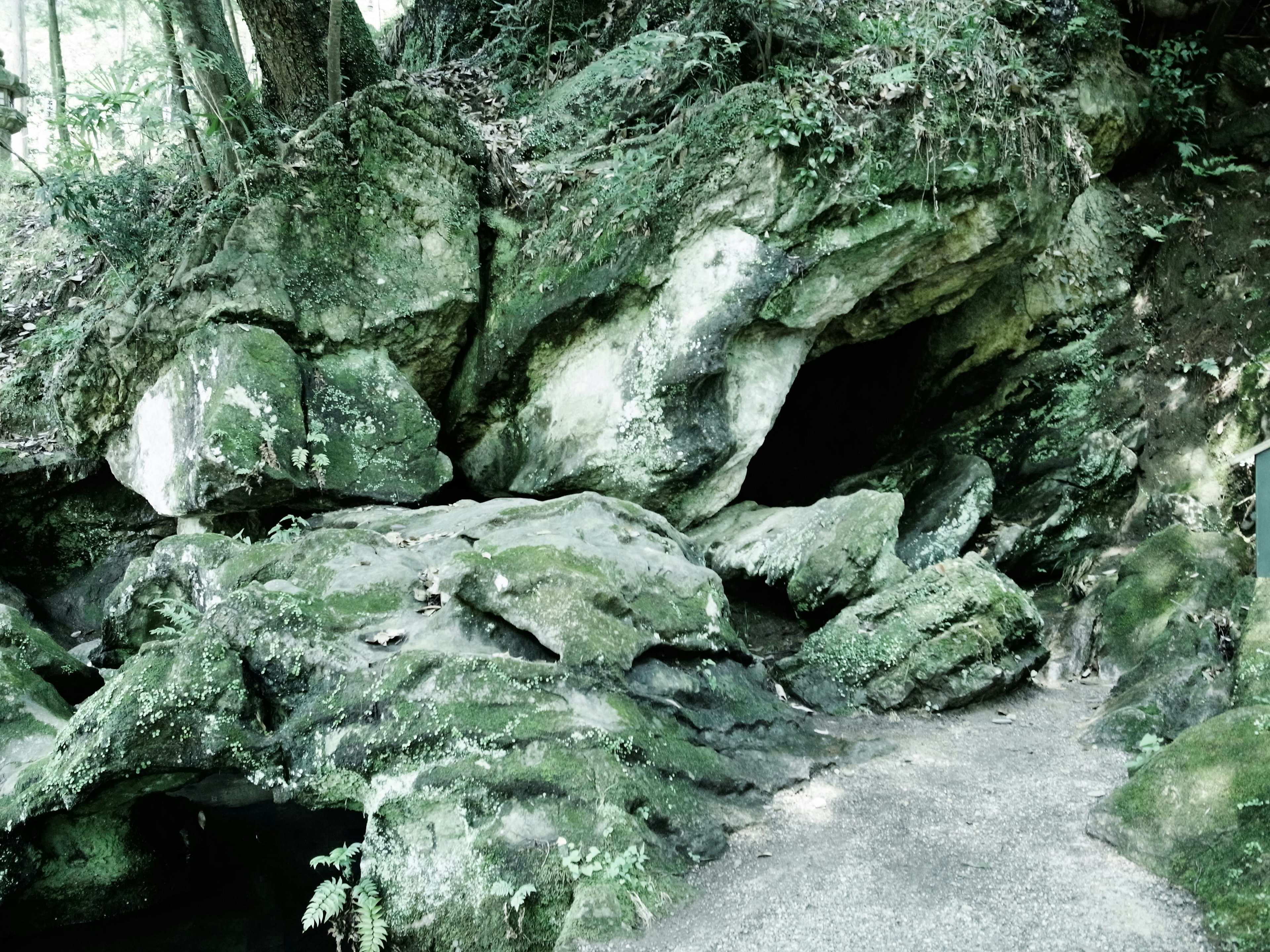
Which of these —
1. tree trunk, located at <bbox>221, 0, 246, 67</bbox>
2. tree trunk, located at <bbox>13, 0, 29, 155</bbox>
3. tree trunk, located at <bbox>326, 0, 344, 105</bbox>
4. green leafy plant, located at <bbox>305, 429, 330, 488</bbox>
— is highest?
tree trunk, located at <bbox>13, 0, 29, 155</bbox>

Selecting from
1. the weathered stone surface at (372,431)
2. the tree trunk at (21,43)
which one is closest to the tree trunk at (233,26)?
the weathered stone surface at (372,431)

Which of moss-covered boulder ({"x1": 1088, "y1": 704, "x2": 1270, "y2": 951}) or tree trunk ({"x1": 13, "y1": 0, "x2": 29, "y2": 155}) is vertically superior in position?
tree trunk ({"x1": 13, "y1": 0, "x2": 29, "y2": 155})

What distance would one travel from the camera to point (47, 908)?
17.8ft

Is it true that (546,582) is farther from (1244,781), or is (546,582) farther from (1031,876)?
(1244,781)

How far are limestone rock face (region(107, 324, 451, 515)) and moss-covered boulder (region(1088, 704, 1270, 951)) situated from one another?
225 inches

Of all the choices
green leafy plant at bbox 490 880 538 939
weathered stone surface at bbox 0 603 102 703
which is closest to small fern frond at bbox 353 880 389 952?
green leafy plant at bbox 490 880 538 939

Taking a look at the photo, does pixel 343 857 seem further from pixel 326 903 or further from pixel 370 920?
pixel 370 920

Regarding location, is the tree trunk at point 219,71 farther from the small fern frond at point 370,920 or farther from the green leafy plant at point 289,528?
the small fern frond at point 370,920

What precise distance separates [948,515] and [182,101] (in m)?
8.28

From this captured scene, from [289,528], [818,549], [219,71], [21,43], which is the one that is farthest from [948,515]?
[21,43]

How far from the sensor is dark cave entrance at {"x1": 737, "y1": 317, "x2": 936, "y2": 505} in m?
10.7

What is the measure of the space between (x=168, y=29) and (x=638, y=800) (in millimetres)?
8473

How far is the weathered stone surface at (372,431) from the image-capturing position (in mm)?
7699

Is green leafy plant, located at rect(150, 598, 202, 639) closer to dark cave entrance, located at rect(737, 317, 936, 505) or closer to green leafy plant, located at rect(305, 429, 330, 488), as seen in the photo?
green leafy plant, located at rect(305, 429, 330, 488)
